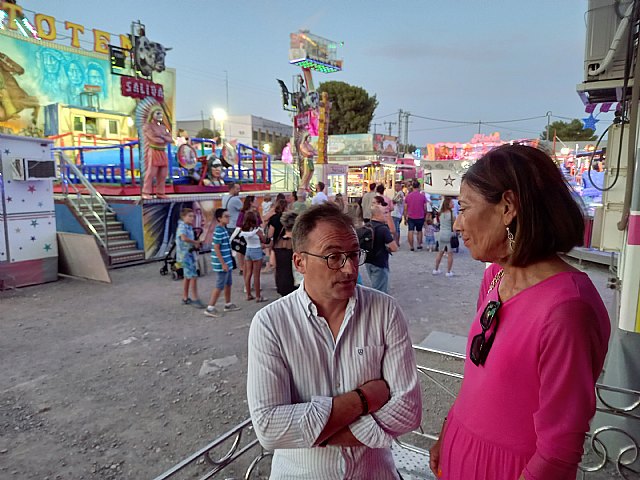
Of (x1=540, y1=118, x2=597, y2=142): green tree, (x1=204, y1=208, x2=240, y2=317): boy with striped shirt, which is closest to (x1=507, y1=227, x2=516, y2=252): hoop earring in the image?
(x1=204, y1=208, x2=240, y2=317): boy with striped shirt

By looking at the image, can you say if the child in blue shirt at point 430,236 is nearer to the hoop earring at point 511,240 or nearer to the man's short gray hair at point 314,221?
the man's short gray hair at point 314,221

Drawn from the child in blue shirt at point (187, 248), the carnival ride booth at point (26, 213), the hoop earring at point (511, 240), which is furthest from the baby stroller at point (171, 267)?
the hoop earring at point (511, 240)

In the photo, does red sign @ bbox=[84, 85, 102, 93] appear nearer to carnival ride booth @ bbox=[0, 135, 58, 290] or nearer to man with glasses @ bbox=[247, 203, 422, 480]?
carnival ride booth @ bbox=[0, 135, 58, 290]

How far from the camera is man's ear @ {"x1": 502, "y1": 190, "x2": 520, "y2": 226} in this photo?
1.20m

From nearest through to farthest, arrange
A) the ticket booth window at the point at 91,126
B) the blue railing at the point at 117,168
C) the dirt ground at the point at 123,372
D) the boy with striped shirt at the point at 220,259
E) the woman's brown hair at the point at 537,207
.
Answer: the woman's brown hair at the point at 537,207 < the dirt ground at the point at 123,372 < the boy with striped shirt at the point at 220,259 < the blue railing at the point at 117,168 < the ticket booth window at the point at 91,126

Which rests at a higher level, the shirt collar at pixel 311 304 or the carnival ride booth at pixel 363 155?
the carnival ride booth at pixel 363 155

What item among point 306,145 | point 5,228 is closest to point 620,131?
point 5,228

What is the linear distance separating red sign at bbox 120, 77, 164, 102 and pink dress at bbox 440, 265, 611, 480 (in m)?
9.82

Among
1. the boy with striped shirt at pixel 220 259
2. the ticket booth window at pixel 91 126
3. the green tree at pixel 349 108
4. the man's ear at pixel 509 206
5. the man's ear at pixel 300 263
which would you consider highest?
the green tree at pixel 349 108

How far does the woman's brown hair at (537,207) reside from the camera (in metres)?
1.18

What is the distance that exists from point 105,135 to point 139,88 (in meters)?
13.9

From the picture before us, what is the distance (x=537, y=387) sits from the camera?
1.14 metres

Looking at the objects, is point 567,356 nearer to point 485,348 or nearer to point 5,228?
point 485,348

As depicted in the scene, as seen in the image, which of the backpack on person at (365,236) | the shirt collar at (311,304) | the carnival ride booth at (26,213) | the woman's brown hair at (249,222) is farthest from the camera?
the carnival ride booth at (26,213)
